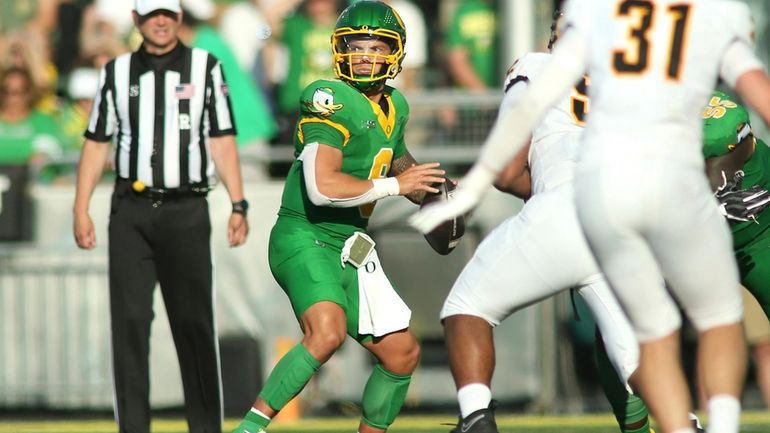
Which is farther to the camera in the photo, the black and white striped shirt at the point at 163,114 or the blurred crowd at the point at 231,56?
the blurred crowd at the point at 231,56

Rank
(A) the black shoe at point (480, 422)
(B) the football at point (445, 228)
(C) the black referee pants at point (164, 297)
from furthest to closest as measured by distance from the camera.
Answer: (C) the black referee pants at point (164, 297) → (B) the football at point (445, 228) → (A) the black shoe at point (480, 422)

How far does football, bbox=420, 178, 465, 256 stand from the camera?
5988 millimetres

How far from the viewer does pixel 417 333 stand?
1016 cm

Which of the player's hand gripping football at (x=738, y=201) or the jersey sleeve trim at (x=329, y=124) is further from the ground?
the jersey sleeve trim at (x=329, y=124)

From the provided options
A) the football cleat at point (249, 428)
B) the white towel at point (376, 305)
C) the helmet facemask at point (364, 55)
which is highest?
the helmet facemask at point (364, 55)

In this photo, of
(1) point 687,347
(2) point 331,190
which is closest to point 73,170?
(1) point 687,347

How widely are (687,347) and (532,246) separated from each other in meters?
5.35

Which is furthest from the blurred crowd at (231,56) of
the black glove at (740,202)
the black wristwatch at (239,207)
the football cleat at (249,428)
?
the football cleat at (249,428)

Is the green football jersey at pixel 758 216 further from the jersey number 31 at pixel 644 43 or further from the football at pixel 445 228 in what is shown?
the jersey number 31 at pixel 644 43

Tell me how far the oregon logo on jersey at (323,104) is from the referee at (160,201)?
4.53ft

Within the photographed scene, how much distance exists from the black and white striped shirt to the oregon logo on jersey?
1376mm

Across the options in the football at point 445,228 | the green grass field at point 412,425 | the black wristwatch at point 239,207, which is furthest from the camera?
the green grass field at point 412,425

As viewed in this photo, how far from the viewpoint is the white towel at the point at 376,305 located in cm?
587

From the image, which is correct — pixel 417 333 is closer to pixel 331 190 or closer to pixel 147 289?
pixel 147 289
